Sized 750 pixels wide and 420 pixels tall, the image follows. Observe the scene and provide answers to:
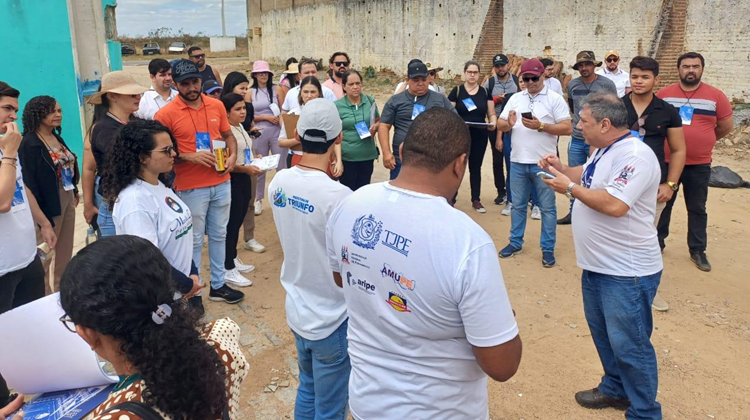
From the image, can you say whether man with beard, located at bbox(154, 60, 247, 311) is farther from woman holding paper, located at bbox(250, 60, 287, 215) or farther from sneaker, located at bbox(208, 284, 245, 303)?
woman holding paper, located at bbox(250, 60, 287, 215)

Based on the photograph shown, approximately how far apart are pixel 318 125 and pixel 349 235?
87 centimetres

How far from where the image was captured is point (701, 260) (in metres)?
5.33

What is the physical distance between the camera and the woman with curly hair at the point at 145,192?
2.85m

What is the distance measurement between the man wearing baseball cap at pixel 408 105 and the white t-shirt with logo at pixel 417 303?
4.00m

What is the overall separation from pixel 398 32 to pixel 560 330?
2061 cm

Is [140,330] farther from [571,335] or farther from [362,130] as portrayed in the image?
[362,130]

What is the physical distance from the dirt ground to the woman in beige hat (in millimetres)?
1237

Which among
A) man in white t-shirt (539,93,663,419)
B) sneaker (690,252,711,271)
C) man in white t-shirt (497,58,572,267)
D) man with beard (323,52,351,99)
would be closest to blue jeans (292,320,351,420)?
man in white t-shirt (539,93,663,419)

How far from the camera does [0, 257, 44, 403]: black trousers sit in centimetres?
306

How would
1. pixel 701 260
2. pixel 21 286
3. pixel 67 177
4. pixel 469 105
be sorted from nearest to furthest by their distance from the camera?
pixel 21 286 < pixel 67 177 < pixel 701 260 < pixel 469 105

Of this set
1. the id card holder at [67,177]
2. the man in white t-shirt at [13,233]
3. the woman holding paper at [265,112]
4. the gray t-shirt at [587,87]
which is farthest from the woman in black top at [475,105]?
the man in white t-shirt at [13,233]

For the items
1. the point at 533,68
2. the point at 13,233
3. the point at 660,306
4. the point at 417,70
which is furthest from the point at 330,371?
the point at 533,68

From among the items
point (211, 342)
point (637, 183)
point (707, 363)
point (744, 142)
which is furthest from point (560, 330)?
point (744, 142)

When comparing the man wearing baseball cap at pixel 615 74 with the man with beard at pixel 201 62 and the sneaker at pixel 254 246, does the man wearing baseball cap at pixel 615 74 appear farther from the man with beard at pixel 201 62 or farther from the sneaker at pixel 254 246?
the man with beard at pixel 201 62
